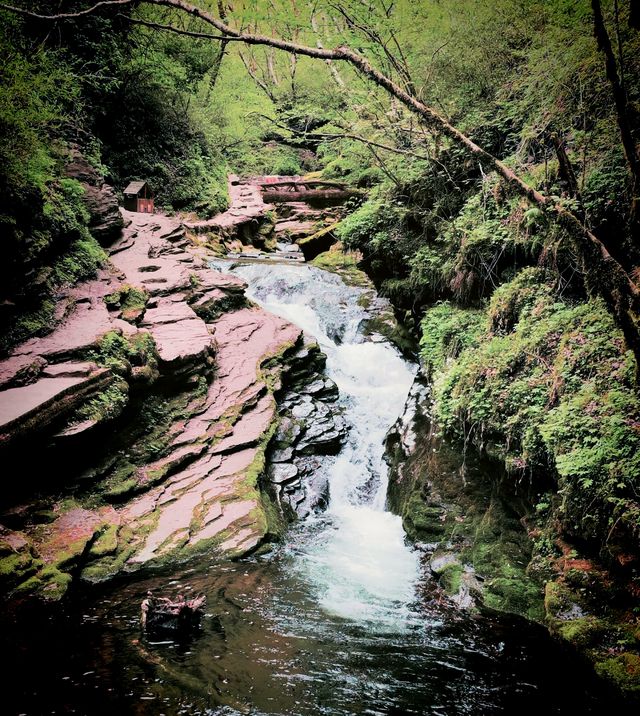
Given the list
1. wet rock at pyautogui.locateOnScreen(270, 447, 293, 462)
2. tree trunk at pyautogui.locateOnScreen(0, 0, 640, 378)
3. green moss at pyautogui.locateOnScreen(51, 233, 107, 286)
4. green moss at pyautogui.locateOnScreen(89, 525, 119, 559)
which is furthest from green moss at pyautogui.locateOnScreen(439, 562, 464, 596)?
green moss at pyautogui.locateOnScreen(51, 233, 107, 286)

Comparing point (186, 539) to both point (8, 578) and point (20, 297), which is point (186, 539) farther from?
point (20, 297)

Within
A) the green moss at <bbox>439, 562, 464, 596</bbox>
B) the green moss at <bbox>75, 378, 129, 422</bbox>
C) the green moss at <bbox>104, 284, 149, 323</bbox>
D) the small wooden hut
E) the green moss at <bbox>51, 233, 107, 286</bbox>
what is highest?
the small wooden hut

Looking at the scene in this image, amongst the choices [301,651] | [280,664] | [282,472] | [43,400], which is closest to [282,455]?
[282,472]

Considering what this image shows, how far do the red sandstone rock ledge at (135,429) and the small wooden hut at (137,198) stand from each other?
6.67 meters

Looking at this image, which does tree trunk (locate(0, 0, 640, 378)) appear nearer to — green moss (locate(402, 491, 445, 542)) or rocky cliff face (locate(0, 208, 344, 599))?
green moss (locate(402, 491, 445, 542))

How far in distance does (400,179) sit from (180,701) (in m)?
9.62

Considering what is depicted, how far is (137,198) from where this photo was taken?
17.7 meters

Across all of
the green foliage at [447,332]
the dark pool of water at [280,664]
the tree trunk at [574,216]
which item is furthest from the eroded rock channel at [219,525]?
the tree trunk at [574,216]

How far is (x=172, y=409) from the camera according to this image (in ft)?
31.0

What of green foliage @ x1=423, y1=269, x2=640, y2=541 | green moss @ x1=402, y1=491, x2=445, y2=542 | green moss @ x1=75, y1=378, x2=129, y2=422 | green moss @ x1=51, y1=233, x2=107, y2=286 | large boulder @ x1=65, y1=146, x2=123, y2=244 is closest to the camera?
green foliage @ x1=423, y1=269, x2=640, y2=541

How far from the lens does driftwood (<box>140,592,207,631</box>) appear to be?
5.13 metres

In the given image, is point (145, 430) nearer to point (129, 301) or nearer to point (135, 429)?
point (135, 429)

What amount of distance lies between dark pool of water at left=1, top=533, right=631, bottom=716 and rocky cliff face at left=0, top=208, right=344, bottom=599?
104 cm

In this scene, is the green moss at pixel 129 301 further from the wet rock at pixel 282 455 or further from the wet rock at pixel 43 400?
the wet rock at pixel 282 455
